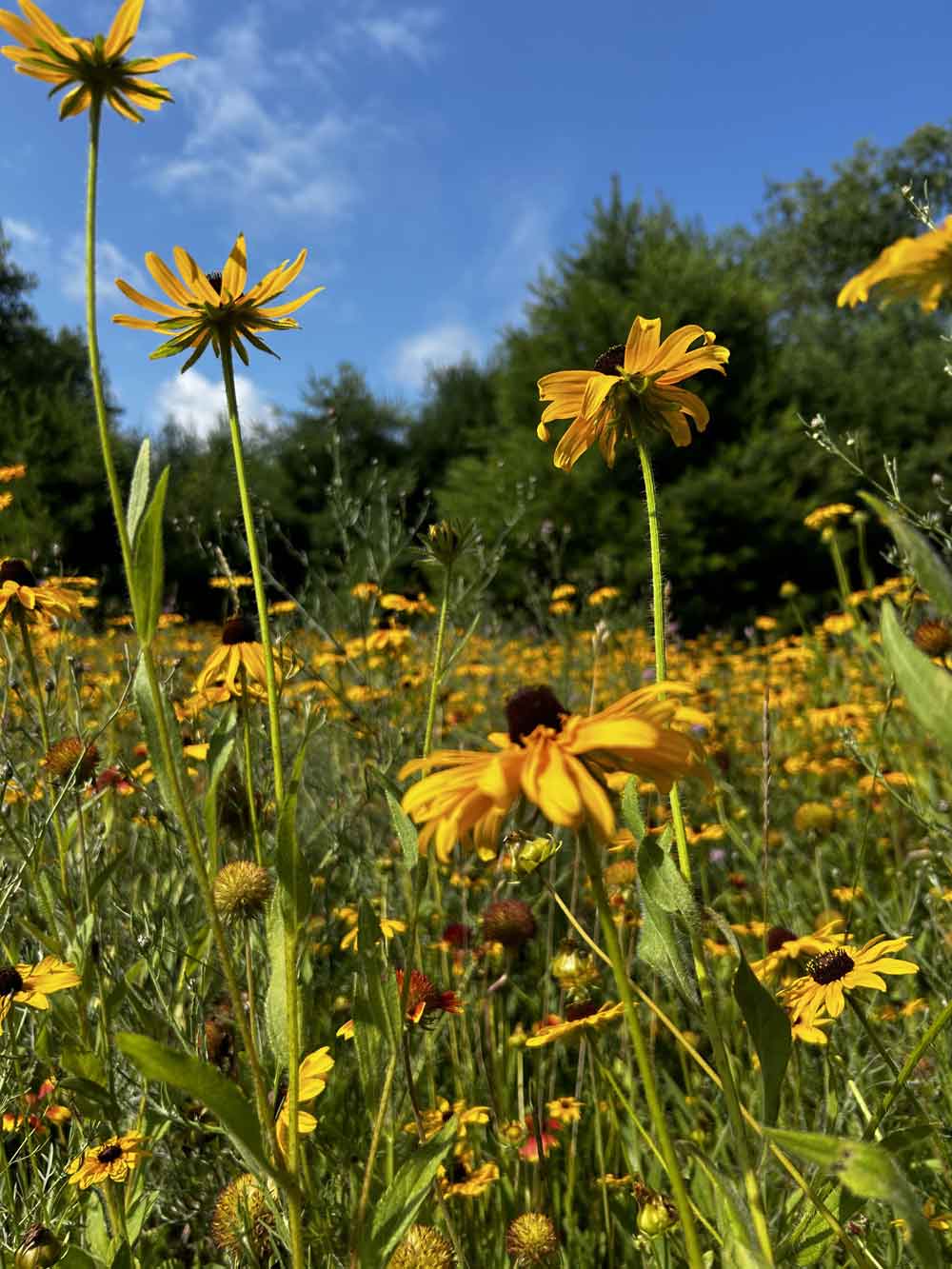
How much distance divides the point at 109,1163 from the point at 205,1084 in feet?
1.77

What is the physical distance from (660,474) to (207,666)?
34.5 ft

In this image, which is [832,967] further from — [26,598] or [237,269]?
[26,598]

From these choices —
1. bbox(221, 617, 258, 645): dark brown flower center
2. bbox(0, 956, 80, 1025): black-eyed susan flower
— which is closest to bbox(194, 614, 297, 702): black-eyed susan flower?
bbox(221, 617, 258, 645): dark brown flower center

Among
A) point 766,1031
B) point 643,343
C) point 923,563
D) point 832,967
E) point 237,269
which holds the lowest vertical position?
point 832,967

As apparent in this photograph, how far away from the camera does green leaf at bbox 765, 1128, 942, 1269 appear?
0.51 m

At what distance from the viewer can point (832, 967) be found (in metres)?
1.05

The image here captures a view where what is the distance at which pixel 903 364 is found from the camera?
17.4m

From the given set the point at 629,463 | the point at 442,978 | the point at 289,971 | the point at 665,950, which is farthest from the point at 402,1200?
the point at 629,463

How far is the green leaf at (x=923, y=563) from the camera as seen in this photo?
507 millimetres

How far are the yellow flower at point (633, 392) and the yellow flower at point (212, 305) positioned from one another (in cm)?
28

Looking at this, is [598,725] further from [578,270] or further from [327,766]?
[578,270]

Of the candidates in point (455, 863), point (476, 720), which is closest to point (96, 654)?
point (476, 720)

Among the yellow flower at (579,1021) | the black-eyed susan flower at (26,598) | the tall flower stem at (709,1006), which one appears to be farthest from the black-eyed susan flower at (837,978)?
the black-eyed susan flower at (26,598)

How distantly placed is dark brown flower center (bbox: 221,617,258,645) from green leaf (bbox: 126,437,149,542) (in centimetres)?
74
